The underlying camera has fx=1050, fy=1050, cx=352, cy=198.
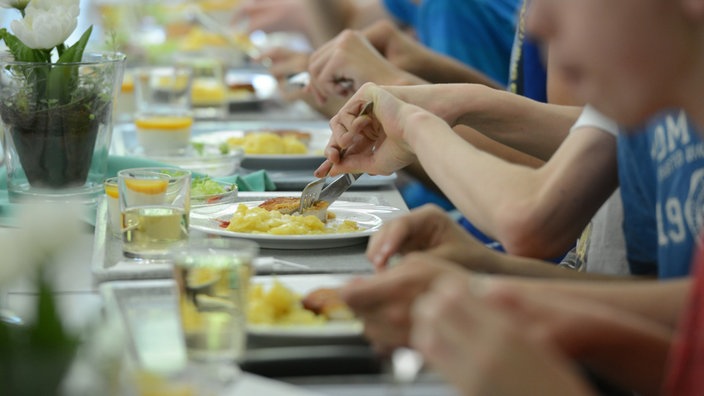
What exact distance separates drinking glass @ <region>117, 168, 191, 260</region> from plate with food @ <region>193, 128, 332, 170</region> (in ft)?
2.32

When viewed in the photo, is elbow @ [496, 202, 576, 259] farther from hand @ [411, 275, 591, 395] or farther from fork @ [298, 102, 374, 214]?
hand @ [411, 275, 591, 395]

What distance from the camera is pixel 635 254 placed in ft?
4.91

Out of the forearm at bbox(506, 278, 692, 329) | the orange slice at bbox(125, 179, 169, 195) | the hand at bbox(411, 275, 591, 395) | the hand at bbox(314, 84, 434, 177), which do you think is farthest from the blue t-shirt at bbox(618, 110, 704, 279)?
the orange slice at bbox(125, 179, 169, 195)

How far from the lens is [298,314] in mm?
1122

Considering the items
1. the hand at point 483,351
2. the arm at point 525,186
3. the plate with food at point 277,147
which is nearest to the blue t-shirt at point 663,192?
the arm at point 525,186

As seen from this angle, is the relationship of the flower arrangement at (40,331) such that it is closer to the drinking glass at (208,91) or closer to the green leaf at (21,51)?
the green leaf at (21,51)

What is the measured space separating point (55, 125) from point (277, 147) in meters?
0.62

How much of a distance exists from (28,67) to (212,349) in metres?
0.89

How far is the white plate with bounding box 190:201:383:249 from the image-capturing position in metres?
1.48

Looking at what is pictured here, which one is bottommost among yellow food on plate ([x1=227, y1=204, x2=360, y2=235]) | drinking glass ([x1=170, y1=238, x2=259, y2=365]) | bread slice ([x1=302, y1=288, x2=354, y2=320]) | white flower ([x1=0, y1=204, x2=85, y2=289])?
yellow food on plate ([x1=227, y1=204, x2=360, y2=235])

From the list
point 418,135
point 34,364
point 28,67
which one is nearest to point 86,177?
point 28,67

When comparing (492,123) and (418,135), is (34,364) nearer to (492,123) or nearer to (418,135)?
(418,135)

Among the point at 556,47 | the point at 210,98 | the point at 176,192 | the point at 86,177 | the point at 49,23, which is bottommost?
the point at 210,98

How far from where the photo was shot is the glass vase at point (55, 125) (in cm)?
173
